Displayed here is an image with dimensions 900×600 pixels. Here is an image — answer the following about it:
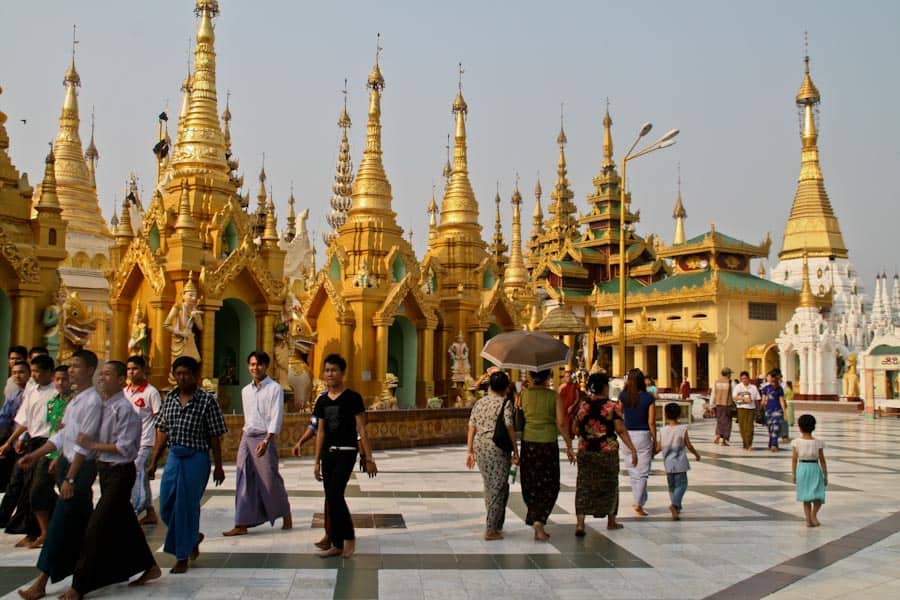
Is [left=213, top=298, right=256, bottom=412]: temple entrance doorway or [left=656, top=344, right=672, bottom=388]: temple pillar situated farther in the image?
[left=656, top=344, right=672, bottom=388]: temple pillar

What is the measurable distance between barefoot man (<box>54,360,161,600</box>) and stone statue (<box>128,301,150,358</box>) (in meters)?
10.9

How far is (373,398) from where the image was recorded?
68.7ft

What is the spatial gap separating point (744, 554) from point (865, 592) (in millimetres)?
1301

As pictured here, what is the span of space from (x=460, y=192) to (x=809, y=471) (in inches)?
721

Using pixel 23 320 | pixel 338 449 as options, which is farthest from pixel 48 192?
pixel 338 449

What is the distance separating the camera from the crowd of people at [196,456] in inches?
246

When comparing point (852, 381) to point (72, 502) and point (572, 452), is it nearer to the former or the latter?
point (572, 452)

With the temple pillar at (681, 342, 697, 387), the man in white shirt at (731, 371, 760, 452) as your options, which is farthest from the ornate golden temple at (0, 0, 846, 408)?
the temple pillar at (681, 342, 697, 387)

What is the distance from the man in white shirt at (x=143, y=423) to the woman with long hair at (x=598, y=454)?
155 inches

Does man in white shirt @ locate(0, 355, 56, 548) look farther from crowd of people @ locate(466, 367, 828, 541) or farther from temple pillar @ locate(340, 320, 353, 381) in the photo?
temple pillar @ locate(340, 320, 353, 381)

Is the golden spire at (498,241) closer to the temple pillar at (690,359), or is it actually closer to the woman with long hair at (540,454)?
the temple pillar at (690,359)

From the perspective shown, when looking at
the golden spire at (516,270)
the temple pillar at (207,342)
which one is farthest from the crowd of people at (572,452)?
the golden spire at (516,270)

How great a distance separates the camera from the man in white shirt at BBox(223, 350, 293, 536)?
27.2 feet

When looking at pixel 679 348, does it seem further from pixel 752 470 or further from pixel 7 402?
pixel 7 402
